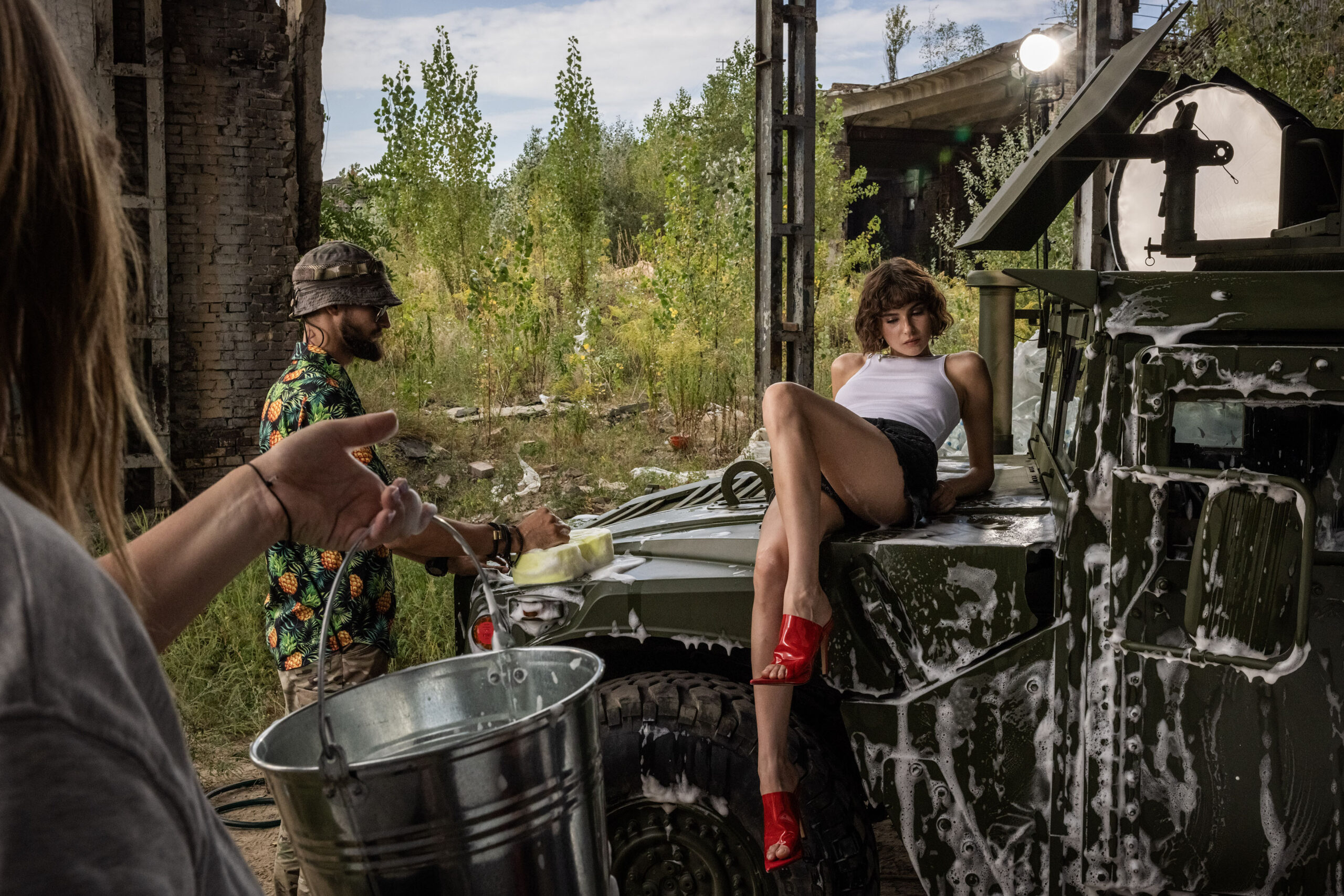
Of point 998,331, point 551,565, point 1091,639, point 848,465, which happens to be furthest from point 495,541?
point 998,331

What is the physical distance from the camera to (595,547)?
2980mm

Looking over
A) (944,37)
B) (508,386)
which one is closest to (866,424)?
(508,386)

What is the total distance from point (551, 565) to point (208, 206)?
22.4ft

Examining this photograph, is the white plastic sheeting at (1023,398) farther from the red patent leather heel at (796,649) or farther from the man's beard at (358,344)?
the man's beard at (358,344)

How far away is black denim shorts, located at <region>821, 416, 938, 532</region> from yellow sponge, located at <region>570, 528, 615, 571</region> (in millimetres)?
634

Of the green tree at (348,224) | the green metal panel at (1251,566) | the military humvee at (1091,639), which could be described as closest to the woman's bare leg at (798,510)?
the military humvee at (1091,639)

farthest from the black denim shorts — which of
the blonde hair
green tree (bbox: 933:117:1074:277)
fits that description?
green tree (bbox: 933:117:1074:277)

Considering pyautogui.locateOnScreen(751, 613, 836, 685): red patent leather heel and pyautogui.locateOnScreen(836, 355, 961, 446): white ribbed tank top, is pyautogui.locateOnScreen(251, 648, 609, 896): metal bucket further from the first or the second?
pyautogui.locateOnScreen(836, 355, 961, 446): white ribbed tank top

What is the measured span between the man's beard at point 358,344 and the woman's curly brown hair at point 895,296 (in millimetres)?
1647

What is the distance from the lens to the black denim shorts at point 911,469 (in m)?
2.93

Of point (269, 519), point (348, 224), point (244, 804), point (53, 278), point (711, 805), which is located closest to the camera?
point (53, 278)

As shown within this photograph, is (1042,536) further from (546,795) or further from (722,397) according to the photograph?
(722,397)

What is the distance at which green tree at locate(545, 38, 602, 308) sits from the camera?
13367 mm

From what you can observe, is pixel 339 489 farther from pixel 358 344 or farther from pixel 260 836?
pixel 260 836
